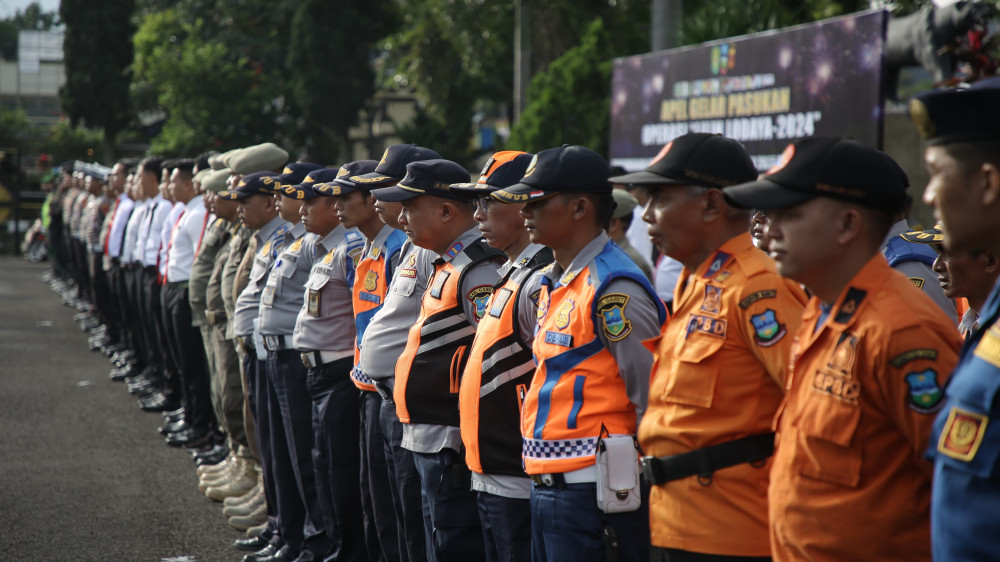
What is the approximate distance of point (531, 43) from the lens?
28.0m

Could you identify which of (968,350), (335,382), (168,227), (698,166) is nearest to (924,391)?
(968,350)

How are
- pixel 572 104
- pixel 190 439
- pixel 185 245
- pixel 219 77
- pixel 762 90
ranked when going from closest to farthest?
1. pixel 190 439
2. pixel 185 245
3. pixel 762 90
4. pixel 572 104
5. pixel 219 77

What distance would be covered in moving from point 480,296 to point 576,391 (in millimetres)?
1056

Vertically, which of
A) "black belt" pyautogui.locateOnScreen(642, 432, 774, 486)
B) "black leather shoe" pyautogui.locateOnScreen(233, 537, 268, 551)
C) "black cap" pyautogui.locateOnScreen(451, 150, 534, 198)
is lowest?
"black leather shoe" pyautogui.locateOnScreen(233, 537, 268, 551)

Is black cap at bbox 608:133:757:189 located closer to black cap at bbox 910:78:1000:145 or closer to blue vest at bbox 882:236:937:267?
black cap at bbox 910:78:1000:145

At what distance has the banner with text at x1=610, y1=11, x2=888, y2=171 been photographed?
10.1 metres

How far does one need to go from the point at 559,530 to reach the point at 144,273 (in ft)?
31.8

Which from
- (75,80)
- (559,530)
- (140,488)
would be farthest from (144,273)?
(75,80)

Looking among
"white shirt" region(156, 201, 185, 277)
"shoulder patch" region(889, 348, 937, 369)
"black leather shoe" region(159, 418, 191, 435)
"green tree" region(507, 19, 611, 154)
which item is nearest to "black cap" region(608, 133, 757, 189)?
"shoulder patch" region(889, 348, 937, 369)

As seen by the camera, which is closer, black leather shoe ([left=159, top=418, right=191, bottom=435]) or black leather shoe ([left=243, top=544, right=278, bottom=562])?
black leather shoe ([left=243, top=544, right=278, bottom=562])

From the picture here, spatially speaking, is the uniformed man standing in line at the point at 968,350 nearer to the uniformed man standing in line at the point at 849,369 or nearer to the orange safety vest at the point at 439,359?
the uniformed man standing in line at the point at 849,369

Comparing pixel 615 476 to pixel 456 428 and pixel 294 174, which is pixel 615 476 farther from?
pixel 294 174

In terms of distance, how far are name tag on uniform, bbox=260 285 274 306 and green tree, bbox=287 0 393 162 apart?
25.2 meters

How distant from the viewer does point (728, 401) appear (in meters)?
2.88
